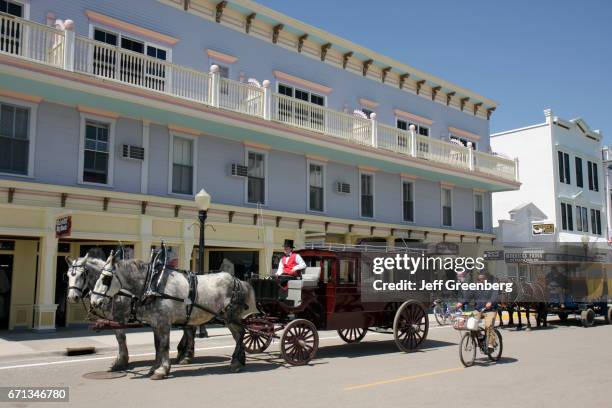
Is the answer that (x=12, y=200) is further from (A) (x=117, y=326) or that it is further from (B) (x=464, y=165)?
(B) (x=464, y=165)

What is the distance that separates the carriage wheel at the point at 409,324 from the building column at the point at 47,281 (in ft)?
30.3

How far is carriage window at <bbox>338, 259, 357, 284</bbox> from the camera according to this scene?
40.1 feet

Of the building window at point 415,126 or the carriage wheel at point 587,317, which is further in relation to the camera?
the building window at point 415,126

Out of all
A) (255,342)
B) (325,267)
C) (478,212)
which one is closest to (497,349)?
(325,267)

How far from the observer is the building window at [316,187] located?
22891mm

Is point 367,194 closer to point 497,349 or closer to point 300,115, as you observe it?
point 300,115

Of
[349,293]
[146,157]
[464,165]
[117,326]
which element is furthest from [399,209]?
[117,326]

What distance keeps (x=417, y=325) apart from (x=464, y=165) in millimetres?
15821

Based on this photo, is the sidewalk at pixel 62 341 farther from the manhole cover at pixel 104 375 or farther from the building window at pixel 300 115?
the building window at pixel 300 115

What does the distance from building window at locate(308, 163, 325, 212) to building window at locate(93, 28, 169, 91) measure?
7295 millimetres

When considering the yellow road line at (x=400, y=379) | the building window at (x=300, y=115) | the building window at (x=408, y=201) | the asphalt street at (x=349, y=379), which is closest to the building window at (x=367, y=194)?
the building window at (x=408, y=201)

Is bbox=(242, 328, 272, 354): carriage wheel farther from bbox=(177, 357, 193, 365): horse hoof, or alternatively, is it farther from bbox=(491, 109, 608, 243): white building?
bbox=(491, 109, 608, 243): white building

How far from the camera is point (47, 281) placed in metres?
15.6

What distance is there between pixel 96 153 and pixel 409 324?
34.4ft
